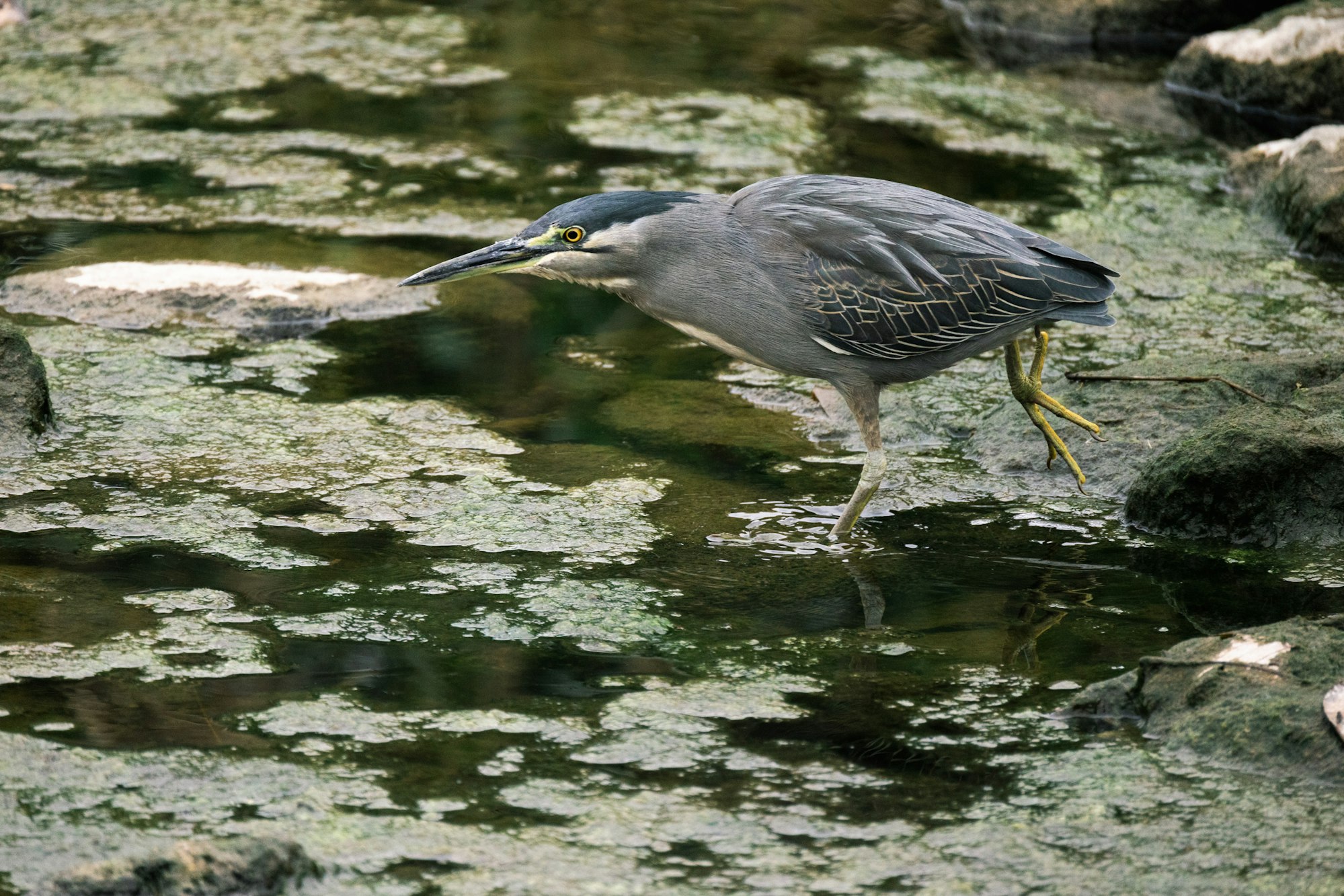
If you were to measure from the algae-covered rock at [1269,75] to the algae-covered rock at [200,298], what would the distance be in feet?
15.6

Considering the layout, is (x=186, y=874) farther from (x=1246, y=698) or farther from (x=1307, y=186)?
(x=1307, y=186)

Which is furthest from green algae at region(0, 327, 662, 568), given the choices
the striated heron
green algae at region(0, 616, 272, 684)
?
the striated heron

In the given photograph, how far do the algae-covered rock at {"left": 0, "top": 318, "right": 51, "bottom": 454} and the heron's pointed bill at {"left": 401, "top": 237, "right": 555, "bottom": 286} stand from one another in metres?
1.29

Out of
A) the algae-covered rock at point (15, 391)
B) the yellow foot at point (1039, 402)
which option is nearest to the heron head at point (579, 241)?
the yellow foot at point (1039, 402)

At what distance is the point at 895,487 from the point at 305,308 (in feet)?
8.07

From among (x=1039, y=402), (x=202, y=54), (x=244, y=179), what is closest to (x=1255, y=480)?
(x=1039, y=402)

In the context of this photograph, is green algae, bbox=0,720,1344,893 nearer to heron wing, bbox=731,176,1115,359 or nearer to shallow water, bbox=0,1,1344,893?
shallow water, bbox=0,1,1344,893

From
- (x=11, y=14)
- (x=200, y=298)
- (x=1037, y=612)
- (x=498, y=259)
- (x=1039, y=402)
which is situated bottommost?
(x=1037, y=612)

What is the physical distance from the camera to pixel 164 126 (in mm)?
7777

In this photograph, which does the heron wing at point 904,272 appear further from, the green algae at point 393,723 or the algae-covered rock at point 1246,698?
the green algae at point 393,723

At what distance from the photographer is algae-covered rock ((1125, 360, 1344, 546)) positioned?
4.16 m

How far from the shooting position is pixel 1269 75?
812 cm

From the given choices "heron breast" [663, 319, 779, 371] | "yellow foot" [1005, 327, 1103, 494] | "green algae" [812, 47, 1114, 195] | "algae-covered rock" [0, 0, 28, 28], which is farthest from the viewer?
"algae-covered rock" [0, 0, 28, 28]

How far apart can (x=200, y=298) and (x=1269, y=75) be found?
5.69m
